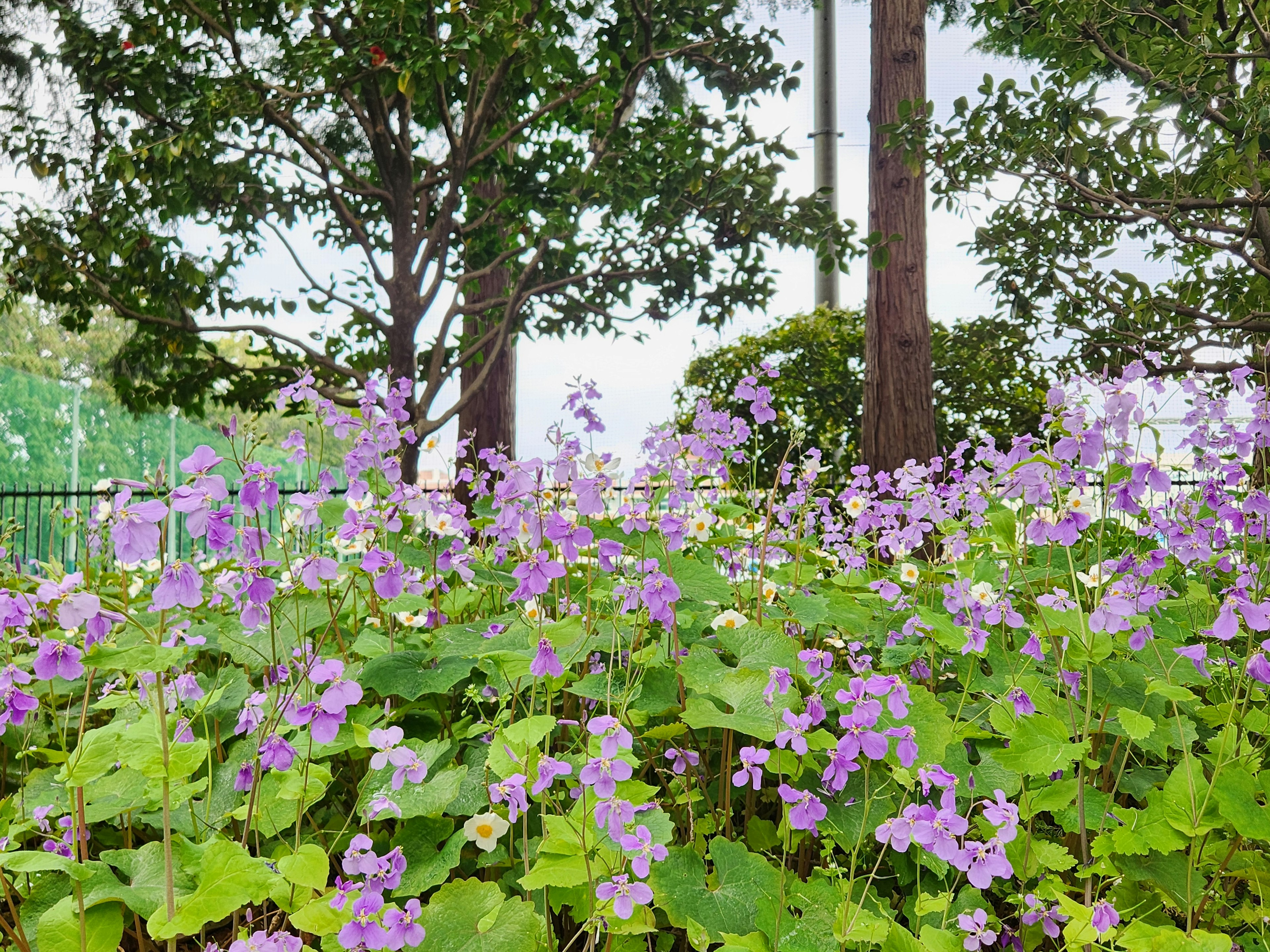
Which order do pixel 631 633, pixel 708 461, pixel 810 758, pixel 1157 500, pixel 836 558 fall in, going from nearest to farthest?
pixel 810 758, pixel 631 633, pixel 708 461, pixel 836 558, pixel 1157 500

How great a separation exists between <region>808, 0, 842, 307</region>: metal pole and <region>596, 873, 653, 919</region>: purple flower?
1027 centimetres

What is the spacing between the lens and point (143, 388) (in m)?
5.84

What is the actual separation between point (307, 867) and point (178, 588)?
0.40 metres

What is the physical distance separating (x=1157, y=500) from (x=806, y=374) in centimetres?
405

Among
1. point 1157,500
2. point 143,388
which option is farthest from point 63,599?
point 143,388

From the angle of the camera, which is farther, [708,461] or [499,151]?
[499,151]

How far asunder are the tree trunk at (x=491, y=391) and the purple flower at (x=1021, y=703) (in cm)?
511

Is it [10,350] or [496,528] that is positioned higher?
[10,350]

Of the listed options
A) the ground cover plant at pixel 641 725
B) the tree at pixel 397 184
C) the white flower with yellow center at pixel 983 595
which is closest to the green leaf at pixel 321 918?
the ground cover plant at pixel 641 725

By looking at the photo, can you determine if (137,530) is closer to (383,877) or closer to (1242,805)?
(383,877)

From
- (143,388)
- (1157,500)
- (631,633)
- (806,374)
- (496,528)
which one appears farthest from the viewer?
(806,374)

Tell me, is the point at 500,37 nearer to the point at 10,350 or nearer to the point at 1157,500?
the point at 1157,500

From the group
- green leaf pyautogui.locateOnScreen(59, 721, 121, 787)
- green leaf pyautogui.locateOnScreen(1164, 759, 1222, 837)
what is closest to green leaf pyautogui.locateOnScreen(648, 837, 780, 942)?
green leaf pyautogui.locateOnScreen(1164, 759, 1222, 837)

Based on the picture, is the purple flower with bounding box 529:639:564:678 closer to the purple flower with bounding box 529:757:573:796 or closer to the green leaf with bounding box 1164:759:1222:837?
the purple flower with bounding box 529:757:573:796
